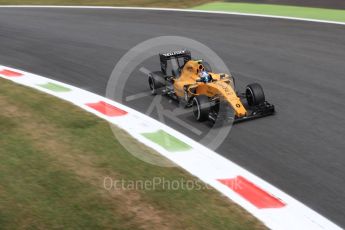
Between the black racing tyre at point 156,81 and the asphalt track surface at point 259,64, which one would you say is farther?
the black racing tyre at point 156,81

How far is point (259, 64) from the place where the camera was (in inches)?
508

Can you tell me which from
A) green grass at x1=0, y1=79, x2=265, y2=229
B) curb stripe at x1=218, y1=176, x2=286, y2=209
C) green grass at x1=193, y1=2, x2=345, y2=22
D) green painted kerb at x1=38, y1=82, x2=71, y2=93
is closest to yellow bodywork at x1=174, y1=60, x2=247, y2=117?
green grass at x1=0, y1=79, x2=265, y2=229

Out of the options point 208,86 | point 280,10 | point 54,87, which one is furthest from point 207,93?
point 280,10

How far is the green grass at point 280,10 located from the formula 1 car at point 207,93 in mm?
8816

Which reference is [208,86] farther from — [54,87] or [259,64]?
[54,87]

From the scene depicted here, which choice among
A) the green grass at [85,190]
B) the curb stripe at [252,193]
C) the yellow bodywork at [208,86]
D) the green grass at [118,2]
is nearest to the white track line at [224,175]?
the curb stripe at [252,193]

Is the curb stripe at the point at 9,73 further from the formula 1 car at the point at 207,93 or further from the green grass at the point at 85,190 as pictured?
the green grass at the point at 85,190

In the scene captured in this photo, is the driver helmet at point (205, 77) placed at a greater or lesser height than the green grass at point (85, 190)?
greater

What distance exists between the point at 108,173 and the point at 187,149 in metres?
1.60

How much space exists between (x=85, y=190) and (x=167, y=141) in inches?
88.1

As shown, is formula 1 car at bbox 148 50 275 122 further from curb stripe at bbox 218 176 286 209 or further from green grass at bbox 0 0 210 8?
green grass at bbox 0 0 210 8

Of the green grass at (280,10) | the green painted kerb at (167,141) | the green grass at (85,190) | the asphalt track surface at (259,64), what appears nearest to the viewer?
the green grass at (85,190)

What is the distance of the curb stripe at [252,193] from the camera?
6.23 metres

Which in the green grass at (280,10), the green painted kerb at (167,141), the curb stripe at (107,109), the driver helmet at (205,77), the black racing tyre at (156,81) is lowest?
the green painted kerb at (167,141)
